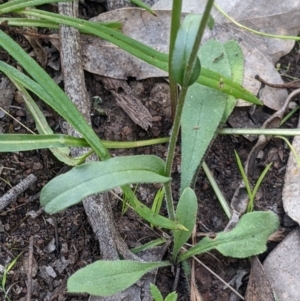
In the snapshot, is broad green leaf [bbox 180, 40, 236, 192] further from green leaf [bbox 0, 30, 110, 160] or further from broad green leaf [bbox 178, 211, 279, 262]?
green leaf [bbox 0, 30, 110, 160]

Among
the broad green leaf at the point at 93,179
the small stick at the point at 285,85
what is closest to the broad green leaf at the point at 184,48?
the broad green leaf at the point at 93,179

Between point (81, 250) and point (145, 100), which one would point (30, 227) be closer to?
point (81, 250)

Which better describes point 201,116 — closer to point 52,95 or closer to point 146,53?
point 146,53

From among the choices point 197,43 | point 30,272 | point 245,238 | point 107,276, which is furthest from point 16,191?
point 197,43

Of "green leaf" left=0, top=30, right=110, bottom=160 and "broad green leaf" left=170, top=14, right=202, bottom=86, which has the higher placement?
"broad green leaf" left=170, top=14, right=202, bottom=86

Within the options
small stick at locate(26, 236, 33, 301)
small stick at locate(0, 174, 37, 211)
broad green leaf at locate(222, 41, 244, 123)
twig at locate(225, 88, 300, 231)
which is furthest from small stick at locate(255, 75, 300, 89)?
small stick at locate(26, 236, 33, 301)

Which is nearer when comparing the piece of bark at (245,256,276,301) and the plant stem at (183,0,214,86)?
the plant stem at (183,0,214,86)

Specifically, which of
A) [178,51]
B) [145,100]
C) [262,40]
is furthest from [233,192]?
[178,51]

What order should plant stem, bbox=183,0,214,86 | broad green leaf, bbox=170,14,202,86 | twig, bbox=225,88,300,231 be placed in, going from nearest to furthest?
plant stem, bbox=183,0,214,86
broad green leaf, bbox=170,14,202,86
twig, bbox=225,88,300,231
